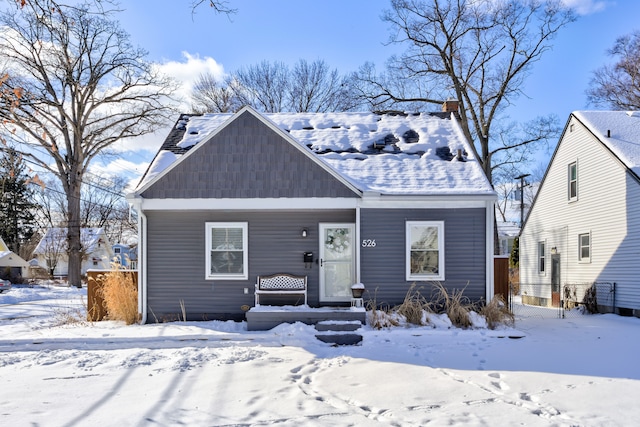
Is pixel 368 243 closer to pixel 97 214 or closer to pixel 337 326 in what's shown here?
pixel 337 326

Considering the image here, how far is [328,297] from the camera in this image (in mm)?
11477

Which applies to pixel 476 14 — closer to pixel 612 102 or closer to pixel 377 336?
pixel 612 102

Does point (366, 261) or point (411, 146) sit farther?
point (411, 146)

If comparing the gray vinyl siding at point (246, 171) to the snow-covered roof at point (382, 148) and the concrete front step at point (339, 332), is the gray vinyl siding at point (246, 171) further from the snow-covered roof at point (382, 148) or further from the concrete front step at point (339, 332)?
the concrete front step at point (339, 332)

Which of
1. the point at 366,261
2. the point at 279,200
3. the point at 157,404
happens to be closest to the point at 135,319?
the point at 279,200

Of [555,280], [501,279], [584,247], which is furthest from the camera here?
[555,280]

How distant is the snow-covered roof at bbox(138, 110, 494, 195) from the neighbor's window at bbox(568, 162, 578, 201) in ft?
18.1

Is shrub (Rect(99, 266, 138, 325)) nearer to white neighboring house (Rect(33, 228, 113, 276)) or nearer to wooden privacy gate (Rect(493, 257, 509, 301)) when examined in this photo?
wooden privacy gate (Rect(493, 257, 509, 301))

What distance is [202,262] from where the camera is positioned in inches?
447

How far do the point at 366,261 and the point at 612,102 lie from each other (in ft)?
82.6

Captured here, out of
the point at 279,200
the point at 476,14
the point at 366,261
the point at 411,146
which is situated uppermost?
the point at 476,14

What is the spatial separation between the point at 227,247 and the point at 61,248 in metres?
36.5

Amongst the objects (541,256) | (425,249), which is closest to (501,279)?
(425,249)

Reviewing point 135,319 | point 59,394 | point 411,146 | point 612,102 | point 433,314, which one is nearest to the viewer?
point 59,394
